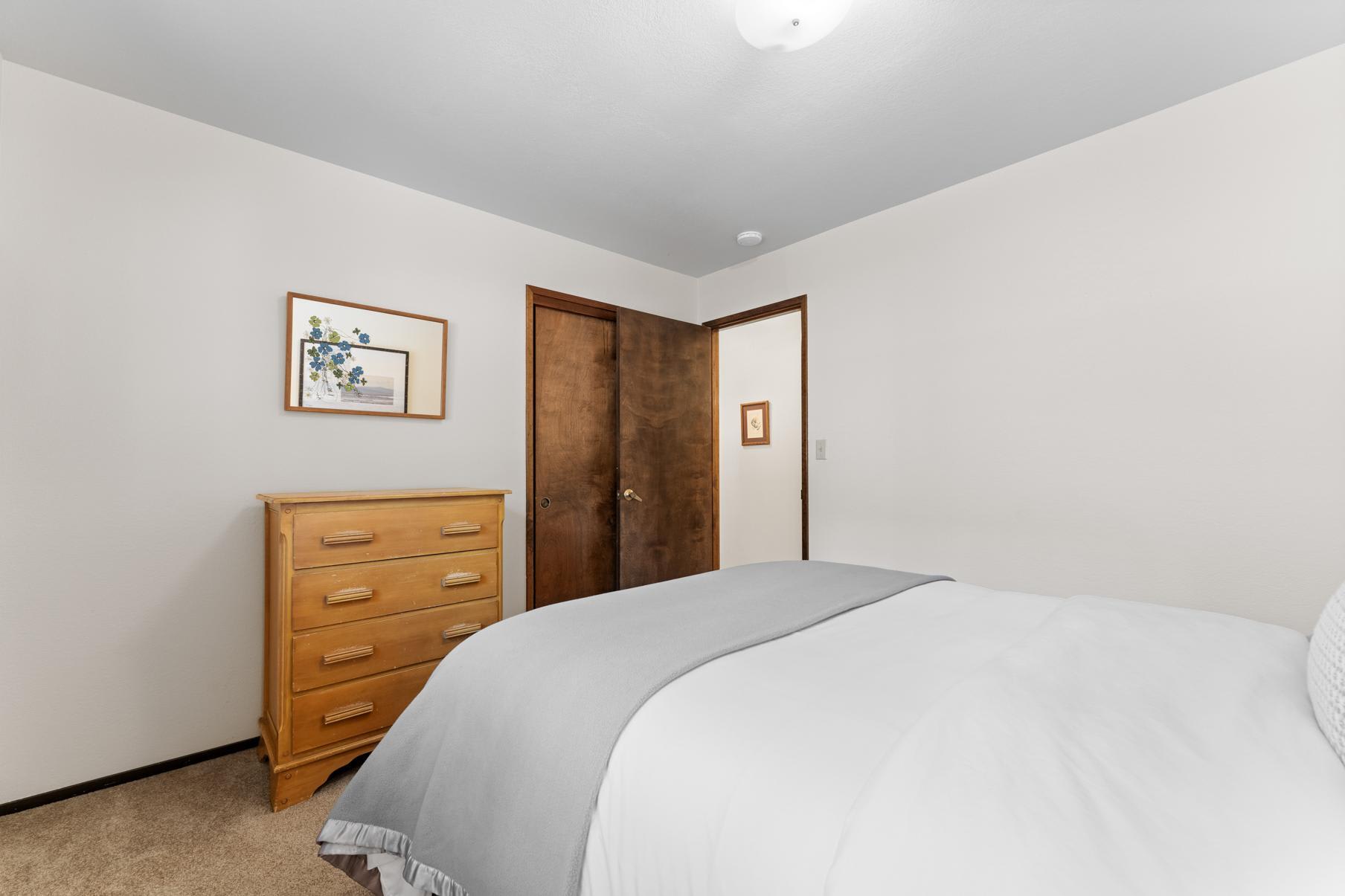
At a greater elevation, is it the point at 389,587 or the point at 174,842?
the point at 389,587

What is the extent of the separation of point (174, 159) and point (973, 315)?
11.6ft

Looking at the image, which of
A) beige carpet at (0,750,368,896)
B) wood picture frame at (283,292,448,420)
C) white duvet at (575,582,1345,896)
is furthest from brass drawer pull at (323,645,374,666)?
white duvet at (575,582,1345,896)

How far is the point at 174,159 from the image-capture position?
2.30 meters

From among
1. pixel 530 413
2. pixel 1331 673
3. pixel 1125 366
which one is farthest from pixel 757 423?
pixel 1331 673

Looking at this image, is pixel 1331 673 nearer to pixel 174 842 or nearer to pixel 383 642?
pixel 383 642

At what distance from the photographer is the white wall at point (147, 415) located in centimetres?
201

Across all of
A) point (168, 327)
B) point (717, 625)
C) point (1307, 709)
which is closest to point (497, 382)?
point (168, 327)

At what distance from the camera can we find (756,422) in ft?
A: 15.8

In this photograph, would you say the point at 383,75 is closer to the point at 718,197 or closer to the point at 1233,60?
the point at 718,197

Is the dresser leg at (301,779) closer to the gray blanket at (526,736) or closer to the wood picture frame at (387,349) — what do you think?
the gray blanket at (526,736)

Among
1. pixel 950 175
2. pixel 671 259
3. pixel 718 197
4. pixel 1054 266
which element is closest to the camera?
pixel 1054 266

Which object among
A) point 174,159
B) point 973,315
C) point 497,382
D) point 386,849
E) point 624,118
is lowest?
point 386,849

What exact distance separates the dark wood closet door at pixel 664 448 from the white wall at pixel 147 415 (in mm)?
1372

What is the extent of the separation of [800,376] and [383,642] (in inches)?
116
